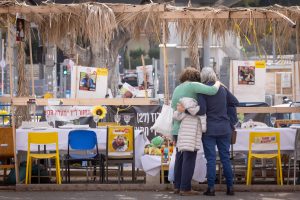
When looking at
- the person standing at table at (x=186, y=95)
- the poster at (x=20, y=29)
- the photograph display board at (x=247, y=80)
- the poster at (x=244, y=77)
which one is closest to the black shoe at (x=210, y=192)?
the person standing at table at (x=186, y=95)

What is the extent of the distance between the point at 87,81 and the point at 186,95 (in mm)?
2152

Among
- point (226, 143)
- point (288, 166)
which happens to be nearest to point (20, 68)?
point (226, 143)

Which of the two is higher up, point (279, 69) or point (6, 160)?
point (279, 69)

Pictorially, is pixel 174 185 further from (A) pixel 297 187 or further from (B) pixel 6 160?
(B) pixel 6 160

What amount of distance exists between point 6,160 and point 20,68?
1706 millimetres

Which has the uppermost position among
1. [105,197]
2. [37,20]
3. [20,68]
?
[37,20]

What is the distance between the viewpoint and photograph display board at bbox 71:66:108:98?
37.8 feet

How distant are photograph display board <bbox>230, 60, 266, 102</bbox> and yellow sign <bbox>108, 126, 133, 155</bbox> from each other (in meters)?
1.98

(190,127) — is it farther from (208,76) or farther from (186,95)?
(208,76)

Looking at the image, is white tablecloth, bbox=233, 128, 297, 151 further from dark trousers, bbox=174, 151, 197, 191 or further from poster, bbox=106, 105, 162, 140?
poster, bbox=106, 105, 162, 140

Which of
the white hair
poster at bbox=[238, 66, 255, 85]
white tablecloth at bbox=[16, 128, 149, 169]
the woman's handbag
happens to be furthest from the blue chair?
poster at bbox=[238, 66, 255, 85]

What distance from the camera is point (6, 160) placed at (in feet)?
38.0

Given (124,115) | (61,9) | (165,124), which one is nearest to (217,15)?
(165,124)

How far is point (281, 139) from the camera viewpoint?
439 inches
